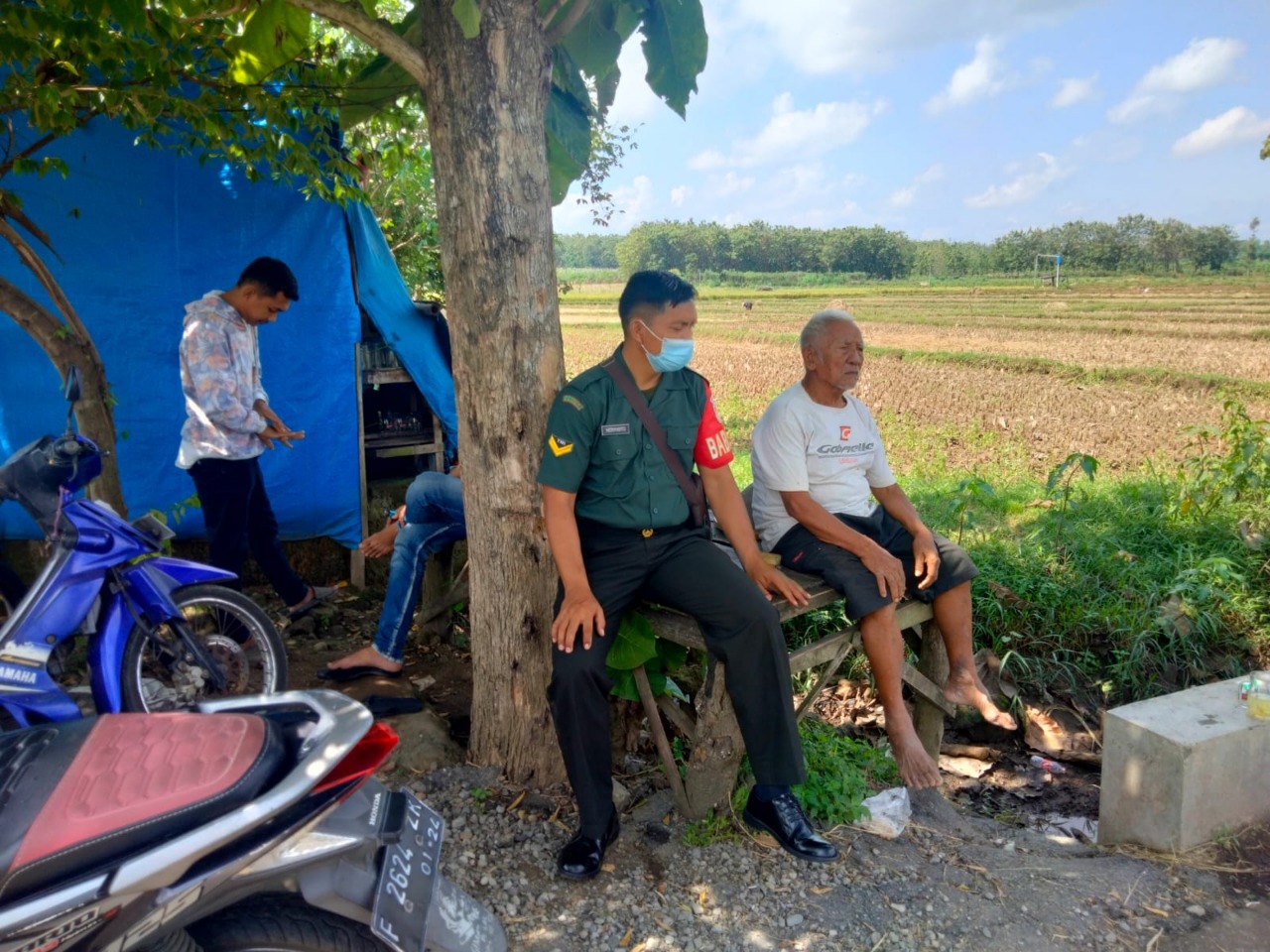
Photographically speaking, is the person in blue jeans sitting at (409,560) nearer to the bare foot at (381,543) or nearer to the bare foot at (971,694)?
the bare foot at (381,543)

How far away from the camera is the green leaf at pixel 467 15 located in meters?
2.56


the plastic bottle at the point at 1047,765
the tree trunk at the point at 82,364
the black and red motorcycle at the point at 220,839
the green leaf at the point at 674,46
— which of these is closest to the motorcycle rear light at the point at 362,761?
the black and red motorcycle at the point at 220,839

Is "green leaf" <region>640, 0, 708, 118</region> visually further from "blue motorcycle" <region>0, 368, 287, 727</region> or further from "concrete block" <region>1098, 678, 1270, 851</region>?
"concrete block" <region>1098, 678, 1270, 851</region>

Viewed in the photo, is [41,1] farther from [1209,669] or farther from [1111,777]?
[1209,669]

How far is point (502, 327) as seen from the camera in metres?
2.98

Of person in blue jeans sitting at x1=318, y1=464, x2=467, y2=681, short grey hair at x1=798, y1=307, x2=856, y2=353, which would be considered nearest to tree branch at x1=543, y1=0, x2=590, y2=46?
short grey hair at x1=798, y1=307, x2=856, y2=353

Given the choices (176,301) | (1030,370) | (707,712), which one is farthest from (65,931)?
(1030,370)

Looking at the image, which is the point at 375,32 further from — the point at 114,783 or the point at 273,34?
the point at 114,783

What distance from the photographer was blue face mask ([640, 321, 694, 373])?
2.99 m

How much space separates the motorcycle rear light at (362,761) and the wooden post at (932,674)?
2.71 meters

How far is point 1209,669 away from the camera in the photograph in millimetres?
4703

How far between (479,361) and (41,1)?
2614 mm

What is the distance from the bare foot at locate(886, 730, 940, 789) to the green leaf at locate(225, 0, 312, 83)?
11.4 ft

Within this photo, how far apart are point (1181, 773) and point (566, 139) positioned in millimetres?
3152
